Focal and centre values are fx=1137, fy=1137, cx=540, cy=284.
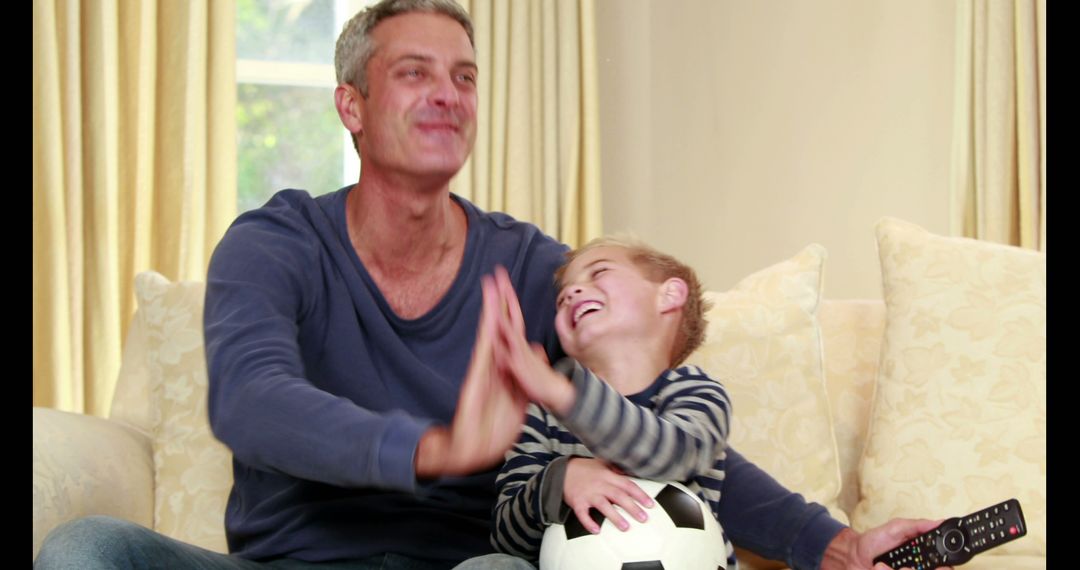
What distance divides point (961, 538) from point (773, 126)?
2.51m

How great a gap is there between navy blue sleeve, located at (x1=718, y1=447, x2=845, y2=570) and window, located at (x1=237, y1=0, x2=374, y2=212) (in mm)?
2771

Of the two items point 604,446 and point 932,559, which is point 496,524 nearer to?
point 604,446

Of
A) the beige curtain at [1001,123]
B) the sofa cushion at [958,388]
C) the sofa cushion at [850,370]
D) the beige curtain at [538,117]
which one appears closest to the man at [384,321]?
the sofa cushion at [958,388]

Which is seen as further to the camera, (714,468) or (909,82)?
(909,82)

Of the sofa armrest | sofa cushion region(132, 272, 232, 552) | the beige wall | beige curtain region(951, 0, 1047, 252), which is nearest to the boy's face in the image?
sofa cushion region(132, 272, 232, 552)

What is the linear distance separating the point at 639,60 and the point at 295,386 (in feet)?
11.0

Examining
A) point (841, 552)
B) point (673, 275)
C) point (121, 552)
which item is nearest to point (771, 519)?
point (841, 552)

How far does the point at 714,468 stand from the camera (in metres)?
1.56

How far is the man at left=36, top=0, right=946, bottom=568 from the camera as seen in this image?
134 cm

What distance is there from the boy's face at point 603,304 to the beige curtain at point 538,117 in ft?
8.43

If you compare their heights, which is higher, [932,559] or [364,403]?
[364,403]
